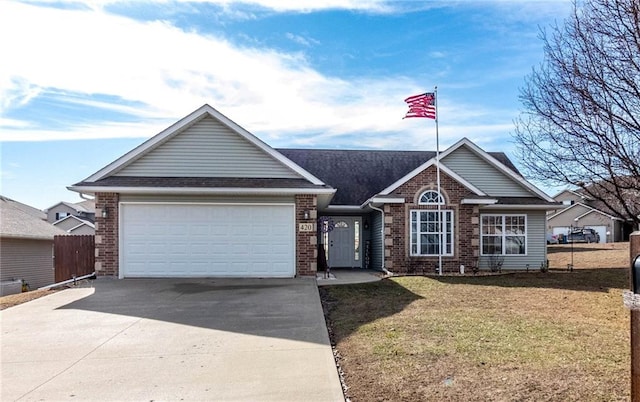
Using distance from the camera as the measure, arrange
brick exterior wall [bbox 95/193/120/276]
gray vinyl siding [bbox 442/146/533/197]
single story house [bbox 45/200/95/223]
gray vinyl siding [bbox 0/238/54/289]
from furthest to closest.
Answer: single story house [bbox 45/200/95/223]
gray vinyl siding [bbox 0/238/54/289]
gray vinyl siding [bbox 442/146/533/197]
brick exterior wall [bbox 95/193/120/276]

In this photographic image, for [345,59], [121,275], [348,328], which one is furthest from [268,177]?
[348,328]

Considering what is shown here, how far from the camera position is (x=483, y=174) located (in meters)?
19.0

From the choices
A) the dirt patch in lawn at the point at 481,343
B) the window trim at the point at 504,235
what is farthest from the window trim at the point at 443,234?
the dirt patch in lawn at the point at 481,343

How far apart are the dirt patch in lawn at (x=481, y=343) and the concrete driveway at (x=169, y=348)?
0.58m

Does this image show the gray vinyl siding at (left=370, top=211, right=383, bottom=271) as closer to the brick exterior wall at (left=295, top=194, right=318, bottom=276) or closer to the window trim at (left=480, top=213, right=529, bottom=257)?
the window trim at (left=480, top=213, right=529, bottom=257)

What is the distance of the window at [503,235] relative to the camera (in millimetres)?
18531

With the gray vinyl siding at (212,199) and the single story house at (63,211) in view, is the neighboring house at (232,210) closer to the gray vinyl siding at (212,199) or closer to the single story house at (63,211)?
the gray vinyl siding at (212,199)

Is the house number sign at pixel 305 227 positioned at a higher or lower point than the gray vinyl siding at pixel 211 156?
lower

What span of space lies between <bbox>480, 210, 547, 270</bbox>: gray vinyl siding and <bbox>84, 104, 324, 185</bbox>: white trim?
27.7ft

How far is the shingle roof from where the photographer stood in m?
20.6

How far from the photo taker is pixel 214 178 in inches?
575

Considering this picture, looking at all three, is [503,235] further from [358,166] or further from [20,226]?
[20,226]

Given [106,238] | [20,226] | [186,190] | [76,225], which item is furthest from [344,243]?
[76,225]

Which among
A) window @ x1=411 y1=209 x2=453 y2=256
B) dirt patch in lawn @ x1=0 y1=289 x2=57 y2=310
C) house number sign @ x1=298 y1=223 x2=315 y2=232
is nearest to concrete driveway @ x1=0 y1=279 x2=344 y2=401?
dirt patch in lawn @ x1=0 y1=289 x2=57 y2=310
